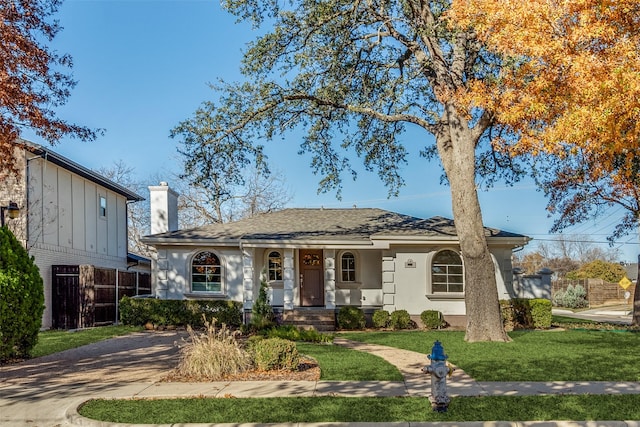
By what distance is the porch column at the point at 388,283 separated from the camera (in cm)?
1834

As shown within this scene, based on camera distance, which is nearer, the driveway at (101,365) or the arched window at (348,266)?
the driveway at (101,365)

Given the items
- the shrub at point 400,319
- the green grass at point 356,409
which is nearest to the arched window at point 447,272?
the shrub at point 400,319

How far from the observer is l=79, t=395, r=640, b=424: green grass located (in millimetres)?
6453

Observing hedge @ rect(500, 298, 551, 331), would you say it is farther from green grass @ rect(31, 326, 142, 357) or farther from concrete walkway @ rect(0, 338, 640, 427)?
green grass @ rect(31, 326, 142, 357)

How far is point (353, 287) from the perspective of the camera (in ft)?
64.0

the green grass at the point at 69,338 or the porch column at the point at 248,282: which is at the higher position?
the porch column at the point at 248,282

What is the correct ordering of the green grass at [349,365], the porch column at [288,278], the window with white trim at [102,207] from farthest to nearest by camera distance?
the window with white trim at [102,207] < the porch column at [288,278] < the green grass at [349,365]

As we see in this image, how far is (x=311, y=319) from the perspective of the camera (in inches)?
701

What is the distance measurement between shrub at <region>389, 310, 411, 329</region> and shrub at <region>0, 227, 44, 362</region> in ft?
33.7

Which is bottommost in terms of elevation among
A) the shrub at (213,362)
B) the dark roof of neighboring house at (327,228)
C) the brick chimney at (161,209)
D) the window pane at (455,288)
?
the shrub at (213,362)

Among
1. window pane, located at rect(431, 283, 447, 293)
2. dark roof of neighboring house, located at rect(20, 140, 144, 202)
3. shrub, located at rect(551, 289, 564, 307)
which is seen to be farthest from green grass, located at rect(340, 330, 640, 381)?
shrub, located at rect(551, 289, 564, 307)

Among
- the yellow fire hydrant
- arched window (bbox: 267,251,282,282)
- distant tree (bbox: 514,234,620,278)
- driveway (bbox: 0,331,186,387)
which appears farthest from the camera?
distant tree (bbox: 514,234,620,278)

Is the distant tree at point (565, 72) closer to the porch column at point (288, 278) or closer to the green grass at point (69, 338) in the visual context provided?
the porch column at point (288, 278)

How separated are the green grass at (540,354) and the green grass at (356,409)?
1.58 meters
